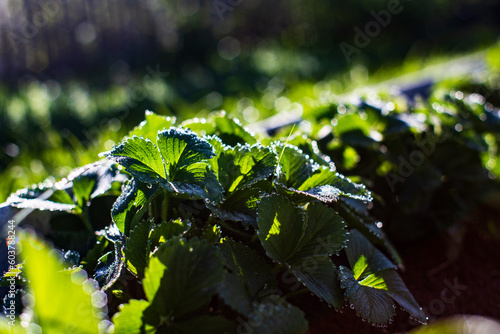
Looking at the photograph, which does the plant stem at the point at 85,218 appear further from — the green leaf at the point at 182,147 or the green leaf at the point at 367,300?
the green leaf at the point at 367,300

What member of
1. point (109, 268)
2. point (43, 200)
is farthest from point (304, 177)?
point (43, 200)

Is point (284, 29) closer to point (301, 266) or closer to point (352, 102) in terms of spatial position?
point (352, 102)

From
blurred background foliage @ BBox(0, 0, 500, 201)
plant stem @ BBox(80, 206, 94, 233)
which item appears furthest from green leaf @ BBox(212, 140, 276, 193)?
blurred background foliage @ BBox(0, 0, 500, 201)

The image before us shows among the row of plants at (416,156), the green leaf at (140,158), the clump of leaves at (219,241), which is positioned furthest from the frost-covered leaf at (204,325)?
the row of plants at (416,156)

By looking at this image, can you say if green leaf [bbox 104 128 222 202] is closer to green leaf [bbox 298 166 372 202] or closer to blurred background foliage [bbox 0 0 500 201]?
green leaf [bbox 298 166 372 202]

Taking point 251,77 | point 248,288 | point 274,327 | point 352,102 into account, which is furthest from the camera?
point 251,77

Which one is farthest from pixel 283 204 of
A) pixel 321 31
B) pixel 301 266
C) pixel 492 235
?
pixel 321 31

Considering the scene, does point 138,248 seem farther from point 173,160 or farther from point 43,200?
point 43,200

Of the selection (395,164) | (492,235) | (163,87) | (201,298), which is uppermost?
(163,87)
